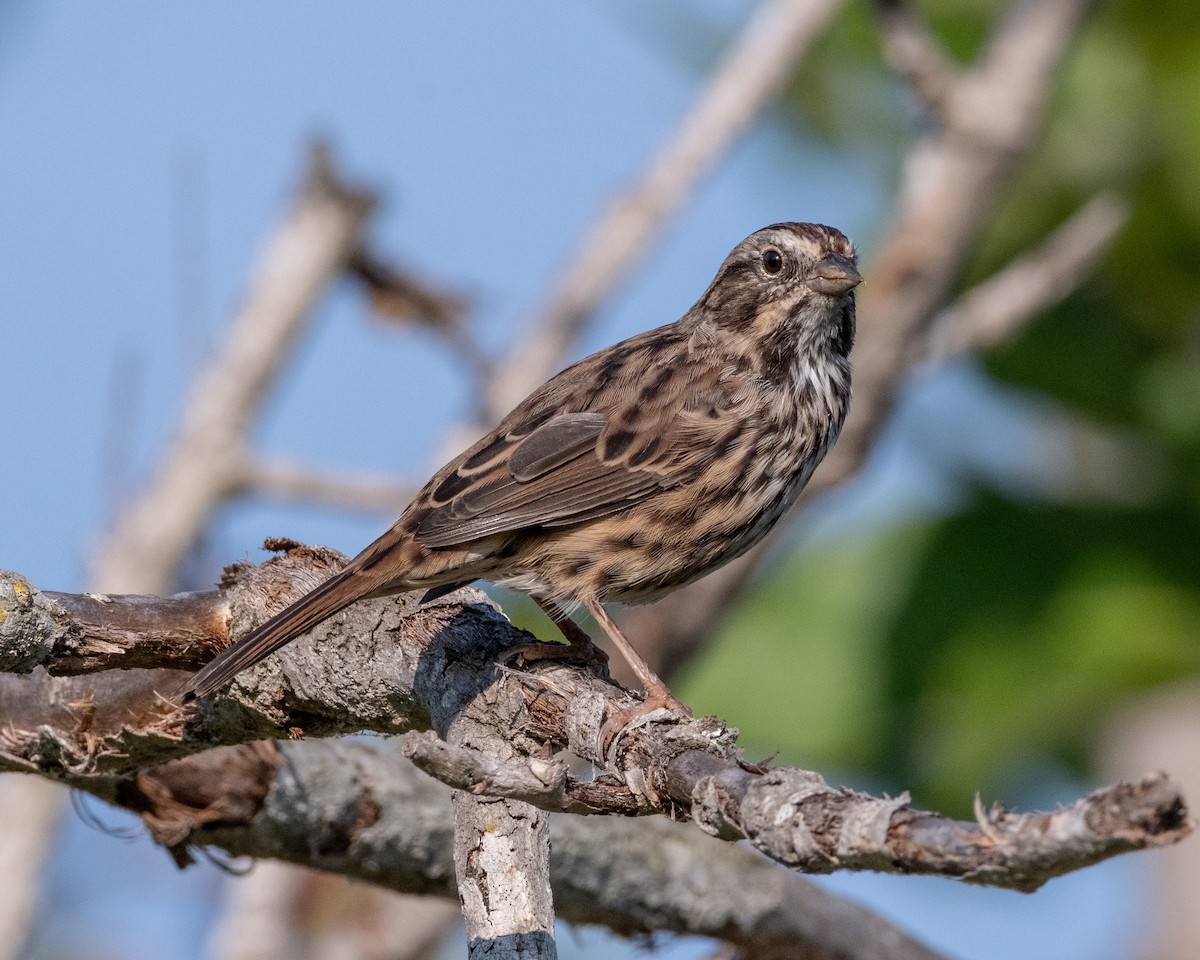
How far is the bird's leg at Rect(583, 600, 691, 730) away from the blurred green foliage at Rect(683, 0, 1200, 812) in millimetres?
4335

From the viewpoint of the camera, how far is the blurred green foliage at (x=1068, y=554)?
9.05 metres

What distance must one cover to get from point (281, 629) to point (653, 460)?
1.48 m

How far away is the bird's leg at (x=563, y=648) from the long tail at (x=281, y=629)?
0.48 metres

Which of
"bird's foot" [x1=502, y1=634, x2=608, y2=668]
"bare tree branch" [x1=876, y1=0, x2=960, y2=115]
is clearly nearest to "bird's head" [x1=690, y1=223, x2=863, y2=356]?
"bird's foot" [x1=502, y1=634, x2=608, y2=668]

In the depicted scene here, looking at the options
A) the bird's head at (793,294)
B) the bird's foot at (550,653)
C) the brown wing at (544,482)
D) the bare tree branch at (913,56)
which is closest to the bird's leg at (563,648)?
the bird's foot at (550,653)

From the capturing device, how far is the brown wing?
5.01 metres

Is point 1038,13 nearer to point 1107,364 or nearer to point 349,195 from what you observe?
point 1107,364

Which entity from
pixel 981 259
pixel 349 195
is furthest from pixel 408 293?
pixel 981 259

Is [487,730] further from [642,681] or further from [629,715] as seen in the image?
[642,681]

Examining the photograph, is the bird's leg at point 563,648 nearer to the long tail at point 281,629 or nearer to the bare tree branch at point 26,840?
the long tail at point 281,629

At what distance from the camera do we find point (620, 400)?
549cm

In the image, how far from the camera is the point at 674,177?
27.1 feet

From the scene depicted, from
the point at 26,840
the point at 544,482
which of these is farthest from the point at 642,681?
the point at 26,840

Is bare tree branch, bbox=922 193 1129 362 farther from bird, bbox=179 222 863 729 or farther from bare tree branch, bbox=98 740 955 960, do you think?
bare tree branch, bbox=98 740 955 960
